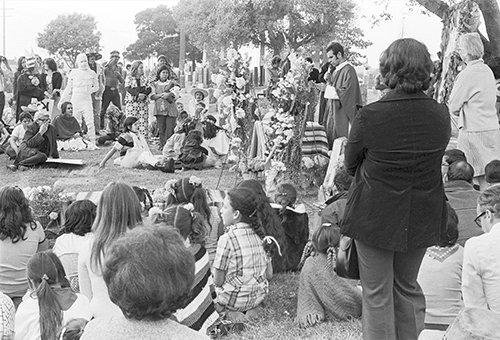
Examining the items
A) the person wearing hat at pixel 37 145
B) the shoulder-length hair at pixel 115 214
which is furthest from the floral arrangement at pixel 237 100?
the shoulder-length hair at pixel 115 214

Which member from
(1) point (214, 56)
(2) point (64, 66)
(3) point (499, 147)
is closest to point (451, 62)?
(3) point (499, 147)

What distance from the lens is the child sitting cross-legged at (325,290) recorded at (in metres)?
4.46

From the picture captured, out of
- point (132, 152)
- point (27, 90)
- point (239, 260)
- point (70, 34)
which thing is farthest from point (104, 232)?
point (70, 34)

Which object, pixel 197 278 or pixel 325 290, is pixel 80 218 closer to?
pixel 197 278

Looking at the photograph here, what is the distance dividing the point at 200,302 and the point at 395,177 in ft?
5.13

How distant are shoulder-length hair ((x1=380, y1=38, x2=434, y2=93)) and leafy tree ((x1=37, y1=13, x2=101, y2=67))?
48.0 metres

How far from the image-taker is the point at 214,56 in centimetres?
3788

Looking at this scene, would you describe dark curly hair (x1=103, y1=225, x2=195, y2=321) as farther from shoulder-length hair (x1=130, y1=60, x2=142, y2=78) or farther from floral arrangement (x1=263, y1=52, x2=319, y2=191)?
shoulder-length hair (x1=130, y1=60, x2=142, y2=78)


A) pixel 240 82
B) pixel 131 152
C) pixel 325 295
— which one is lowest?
pixel 131 152

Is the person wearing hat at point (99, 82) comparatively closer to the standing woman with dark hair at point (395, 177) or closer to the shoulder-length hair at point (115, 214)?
the shoulder-length hair at point (115, 214)

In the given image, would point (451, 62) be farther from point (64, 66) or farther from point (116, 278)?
point (64, 66)

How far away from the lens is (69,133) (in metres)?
12.7

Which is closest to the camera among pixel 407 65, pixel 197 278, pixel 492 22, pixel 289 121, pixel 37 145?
pixel 407 65

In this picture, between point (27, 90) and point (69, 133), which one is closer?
point (69, 133)
